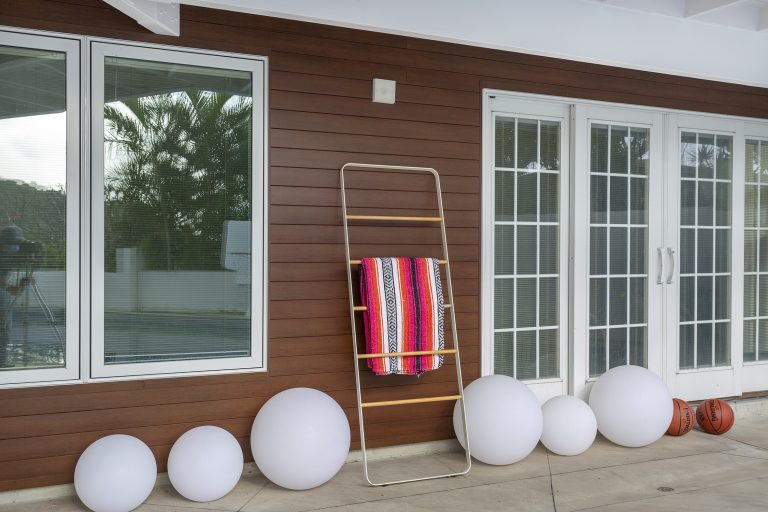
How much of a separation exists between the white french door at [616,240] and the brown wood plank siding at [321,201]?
1.40 ft

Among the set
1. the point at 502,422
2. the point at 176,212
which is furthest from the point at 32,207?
the point at 502,422

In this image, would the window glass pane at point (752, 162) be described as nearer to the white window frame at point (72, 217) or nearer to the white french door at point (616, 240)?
the white french door at point (616, 240)

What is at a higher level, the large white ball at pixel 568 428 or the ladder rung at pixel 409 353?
the ladder rung at pixel 409 353

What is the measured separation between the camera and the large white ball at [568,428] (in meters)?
4.51

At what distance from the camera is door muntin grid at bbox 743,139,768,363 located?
19.3 ft

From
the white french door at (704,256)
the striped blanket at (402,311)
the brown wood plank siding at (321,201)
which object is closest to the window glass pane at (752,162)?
the white french door at (704,256)

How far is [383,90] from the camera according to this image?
14.6 ft

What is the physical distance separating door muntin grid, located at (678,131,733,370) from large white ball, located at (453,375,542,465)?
6.14 feet

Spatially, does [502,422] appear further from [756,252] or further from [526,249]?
[756,252]

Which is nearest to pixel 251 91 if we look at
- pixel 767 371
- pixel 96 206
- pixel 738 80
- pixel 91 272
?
pixel 96 206

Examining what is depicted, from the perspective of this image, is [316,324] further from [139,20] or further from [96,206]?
[139,20]

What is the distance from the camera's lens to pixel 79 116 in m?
3.73

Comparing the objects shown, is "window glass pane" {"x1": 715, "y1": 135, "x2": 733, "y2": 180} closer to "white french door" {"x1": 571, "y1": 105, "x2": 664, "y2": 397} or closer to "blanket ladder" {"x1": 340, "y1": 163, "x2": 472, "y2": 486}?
"white french door" {"x1": 571, "y1": 105, "x2": 664, "y2": 397}

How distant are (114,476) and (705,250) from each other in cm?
457
